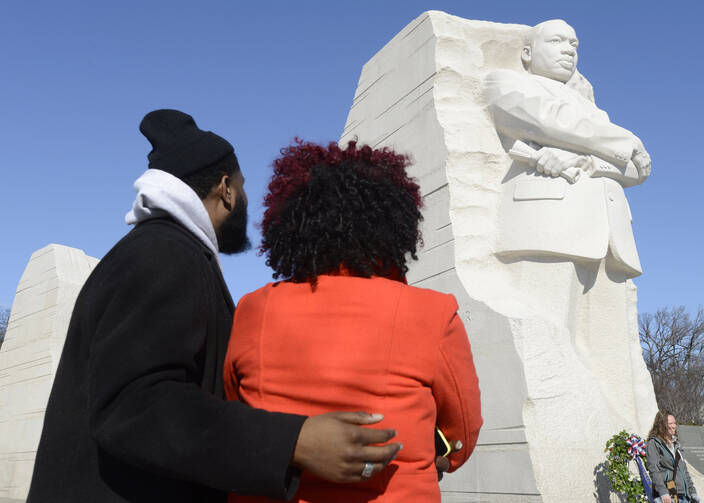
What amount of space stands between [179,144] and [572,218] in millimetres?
3780

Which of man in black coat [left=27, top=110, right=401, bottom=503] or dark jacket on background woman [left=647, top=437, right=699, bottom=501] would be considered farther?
dark jacket on background woman [left=647, top=437, right=699, bottom=501]

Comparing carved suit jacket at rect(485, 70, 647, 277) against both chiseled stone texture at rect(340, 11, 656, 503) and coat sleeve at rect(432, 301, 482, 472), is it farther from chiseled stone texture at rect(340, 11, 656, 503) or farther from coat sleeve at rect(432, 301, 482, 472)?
coat sleeve at rect(432, 301, 482, 472)

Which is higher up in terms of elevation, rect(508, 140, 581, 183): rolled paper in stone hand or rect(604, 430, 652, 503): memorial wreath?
rect(508, 140, 581, 183): rolled paper in stone hand

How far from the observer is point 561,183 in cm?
488

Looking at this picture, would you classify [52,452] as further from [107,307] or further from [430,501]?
[430,501]

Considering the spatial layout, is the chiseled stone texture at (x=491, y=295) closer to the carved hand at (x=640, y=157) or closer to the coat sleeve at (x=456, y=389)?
the carved hand at (x=640, y=157)

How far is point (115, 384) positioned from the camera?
3.95 ft

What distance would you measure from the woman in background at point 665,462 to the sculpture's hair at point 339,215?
3.53m

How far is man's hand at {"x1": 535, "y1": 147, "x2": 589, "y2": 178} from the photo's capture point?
16.0 feet

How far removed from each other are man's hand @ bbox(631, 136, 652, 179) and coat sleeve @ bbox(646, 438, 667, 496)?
7.51 ft

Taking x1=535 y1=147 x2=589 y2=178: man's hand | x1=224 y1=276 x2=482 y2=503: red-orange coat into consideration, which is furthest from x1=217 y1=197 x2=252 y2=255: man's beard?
x1=535 y1=147 x2=589 y2=178: man's hand

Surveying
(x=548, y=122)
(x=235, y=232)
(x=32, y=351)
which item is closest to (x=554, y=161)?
(x=548, y=122)

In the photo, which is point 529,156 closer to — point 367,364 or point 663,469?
point 663,469

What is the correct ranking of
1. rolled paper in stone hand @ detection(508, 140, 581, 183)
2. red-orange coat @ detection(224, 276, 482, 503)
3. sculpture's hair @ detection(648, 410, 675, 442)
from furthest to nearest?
rolled paper in stone hand @ detection(508, 140, 581, 183)
sculpture's hair @ detection(648, 410, 675, 442)
red-orange coat @ detection(224, 276, 482, 503)
